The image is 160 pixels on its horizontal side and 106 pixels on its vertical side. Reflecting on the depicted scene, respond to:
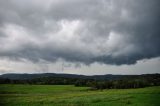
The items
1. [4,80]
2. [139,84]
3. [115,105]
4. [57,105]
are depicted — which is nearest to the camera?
[115,105]

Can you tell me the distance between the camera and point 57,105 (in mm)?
44688

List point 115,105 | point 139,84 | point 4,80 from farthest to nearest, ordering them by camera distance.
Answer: point 4,80
point 139,84
point 115,105

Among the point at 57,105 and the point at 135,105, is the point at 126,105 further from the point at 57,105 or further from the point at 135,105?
the point at 57,105

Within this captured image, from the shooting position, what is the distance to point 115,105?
4169cm

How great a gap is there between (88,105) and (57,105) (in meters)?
6.10

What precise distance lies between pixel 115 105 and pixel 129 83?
89.4 m

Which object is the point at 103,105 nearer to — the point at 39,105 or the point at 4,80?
the point at 39,105

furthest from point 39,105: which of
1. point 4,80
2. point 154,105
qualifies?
point 4,80

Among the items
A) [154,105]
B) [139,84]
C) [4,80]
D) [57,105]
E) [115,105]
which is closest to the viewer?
[154,105]

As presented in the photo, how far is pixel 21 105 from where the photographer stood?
47250 mm

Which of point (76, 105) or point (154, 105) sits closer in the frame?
point (154, 105)

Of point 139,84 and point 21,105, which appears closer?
point 21,105

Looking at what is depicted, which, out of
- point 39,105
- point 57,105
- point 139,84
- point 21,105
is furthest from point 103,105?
point 139,84

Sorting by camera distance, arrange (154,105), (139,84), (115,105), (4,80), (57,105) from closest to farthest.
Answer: (154,105) < (115,105) < (57,105) < (139,84) < (4,80)
